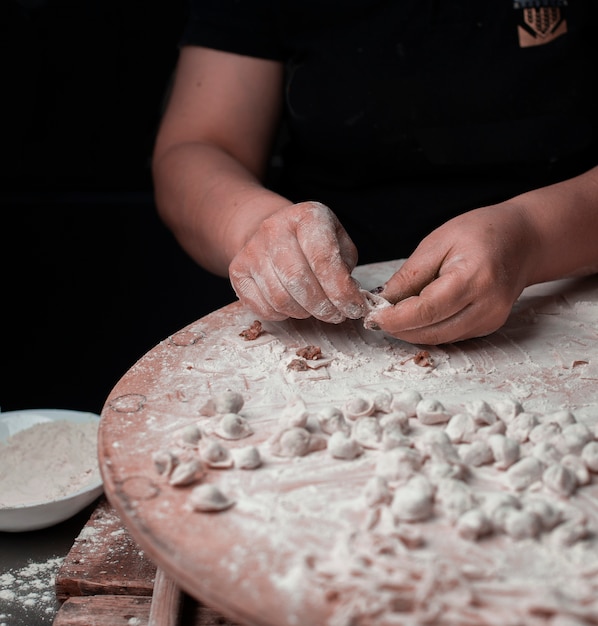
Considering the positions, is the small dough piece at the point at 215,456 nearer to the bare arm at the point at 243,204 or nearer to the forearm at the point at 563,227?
the bare arm at the point at 243,204

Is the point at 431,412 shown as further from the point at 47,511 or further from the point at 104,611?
the point at 47,511

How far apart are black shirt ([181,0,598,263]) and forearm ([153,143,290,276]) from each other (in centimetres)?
21

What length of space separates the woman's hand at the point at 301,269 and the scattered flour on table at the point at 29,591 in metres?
0.51

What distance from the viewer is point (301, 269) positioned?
1090 millimetres

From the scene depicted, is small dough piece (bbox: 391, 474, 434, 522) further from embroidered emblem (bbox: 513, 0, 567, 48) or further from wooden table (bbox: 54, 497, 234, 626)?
embroidered emblem (bbox: 513, 0, 567, 48)

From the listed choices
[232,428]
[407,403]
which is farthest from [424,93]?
[232,428]

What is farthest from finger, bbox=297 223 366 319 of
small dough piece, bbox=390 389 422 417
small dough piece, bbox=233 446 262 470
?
small dough piece, bbox=233 446 262 470

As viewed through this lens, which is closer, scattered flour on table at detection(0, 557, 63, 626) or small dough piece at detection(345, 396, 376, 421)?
small dough piece at detection(345, 396, 376, 421)

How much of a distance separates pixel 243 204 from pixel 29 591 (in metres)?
0.69

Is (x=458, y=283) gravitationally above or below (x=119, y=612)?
above

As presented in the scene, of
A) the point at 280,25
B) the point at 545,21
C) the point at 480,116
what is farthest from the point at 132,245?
the point at 545,21

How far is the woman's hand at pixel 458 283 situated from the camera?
3.52 ft

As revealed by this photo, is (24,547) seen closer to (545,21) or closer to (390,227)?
(390,227)

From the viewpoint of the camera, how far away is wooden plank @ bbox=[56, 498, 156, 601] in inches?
41.5
